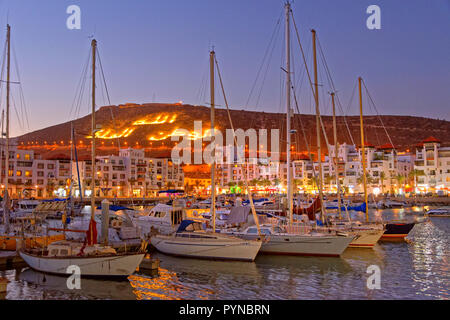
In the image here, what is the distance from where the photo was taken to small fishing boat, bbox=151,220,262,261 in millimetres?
25531

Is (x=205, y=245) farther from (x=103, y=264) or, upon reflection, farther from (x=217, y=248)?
(x=103, y=264)

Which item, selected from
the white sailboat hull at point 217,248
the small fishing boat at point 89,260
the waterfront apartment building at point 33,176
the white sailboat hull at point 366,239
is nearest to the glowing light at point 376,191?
the waterfront apartment building at point 33,176

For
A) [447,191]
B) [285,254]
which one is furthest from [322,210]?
[447,191]

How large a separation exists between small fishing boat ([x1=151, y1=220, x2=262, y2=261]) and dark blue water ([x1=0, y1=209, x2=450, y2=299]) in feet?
1.60

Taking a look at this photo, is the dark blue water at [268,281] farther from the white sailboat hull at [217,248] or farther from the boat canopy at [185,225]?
the boat canopy at [185,225]

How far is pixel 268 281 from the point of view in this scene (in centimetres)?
2156

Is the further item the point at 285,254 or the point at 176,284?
the point at 285,254

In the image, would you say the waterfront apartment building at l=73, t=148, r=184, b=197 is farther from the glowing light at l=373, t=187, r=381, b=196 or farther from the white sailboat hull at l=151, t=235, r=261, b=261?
the white sailboat hull at l=151, t=235, r=261, b=261

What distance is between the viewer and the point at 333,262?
26.4m

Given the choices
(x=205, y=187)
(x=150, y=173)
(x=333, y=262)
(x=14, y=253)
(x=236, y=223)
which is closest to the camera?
(x=14, y=253)

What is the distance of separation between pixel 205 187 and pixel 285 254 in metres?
143

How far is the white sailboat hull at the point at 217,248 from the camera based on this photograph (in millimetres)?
25484

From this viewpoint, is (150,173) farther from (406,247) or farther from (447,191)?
(406,247)

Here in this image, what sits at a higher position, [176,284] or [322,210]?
[322,210]
